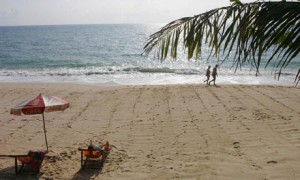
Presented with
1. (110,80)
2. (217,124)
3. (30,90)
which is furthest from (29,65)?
(217,124)

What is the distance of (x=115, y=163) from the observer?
7.69m

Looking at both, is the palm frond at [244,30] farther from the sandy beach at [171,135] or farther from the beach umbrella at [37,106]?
the beach umbrella at [37,106]

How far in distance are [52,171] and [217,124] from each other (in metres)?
5.68

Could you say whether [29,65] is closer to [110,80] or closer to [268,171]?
[110,80]

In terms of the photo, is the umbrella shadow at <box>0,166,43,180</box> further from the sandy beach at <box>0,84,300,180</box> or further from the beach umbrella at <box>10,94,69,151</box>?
the beach umbrella at <box>10,94,69,151</box>

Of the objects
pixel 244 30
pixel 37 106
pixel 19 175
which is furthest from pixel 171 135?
pixel 244 30

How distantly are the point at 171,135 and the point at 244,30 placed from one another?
730cm

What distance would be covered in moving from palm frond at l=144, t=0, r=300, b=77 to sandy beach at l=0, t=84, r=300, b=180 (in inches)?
185

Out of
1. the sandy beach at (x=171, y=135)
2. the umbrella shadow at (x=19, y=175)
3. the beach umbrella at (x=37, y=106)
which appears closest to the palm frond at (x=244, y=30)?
the sandy beach at (x=171, y=135)

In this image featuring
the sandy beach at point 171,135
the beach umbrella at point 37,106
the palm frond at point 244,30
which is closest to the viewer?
the palm frond at point 244,30

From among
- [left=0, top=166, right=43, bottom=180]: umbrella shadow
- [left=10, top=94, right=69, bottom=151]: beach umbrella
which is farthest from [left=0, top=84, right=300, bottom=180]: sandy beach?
[left=10, top=94, right=69, bottom=151]: beach umbrella

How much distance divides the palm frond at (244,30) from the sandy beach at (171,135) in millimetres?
4708

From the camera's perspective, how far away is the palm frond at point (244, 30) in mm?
2223

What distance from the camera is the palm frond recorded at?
2.22 m
